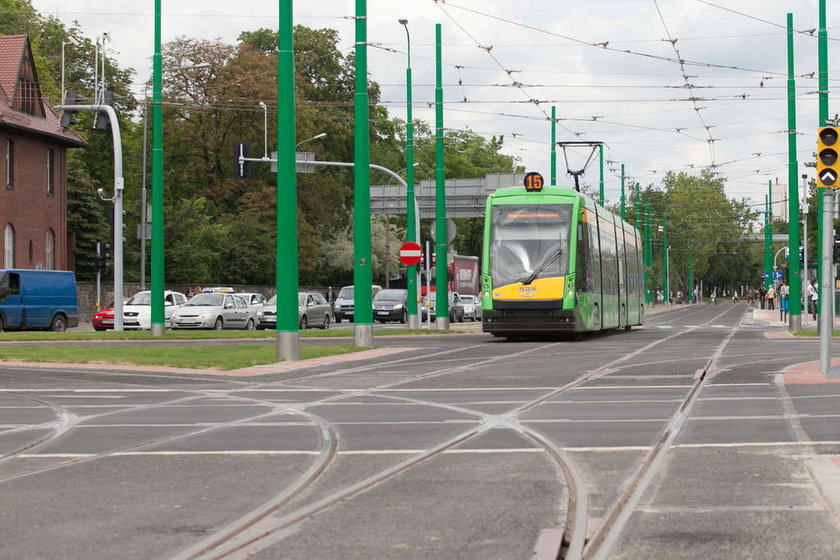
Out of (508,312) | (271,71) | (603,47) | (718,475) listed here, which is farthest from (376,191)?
(718,475)

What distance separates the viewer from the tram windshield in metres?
32.2

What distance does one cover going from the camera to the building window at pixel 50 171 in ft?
203

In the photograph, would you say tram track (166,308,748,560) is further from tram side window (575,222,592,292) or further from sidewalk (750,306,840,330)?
sidewalk (750,306,840,330)

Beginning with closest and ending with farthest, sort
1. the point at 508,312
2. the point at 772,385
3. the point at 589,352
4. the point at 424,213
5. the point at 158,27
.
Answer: the point at 772,385 → the point at 589,352 → the point at 508,312 → the point at 158,27 → the point at 424,213

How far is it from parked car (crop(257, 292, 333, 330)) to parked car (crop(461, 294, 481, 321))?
1694 centimetres

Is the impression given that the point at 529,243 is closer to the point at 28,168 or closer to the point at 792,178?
the point at 792,178

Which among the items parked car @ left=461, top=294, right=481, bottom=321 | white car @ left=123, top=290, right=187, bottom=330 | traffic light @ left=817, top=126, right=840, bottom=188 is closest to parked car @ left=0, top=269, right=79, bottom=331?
white car @ left=123, top=290, right=187, bottom=330

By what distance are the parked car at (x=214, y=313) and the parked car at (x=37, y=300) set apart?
4.10 m

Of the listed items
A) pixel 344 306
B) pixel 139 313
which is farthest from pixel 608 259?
pixel 344 306

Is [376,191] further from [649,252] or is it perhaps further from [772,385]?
[649,252]

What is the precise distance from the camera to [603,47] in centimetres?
3891

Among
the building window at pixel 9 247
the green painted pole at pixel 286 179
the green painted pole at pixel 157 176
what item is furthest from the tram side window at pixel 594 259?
the building window at pixel 9 247

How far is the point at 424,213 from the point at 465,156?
57.0 metres

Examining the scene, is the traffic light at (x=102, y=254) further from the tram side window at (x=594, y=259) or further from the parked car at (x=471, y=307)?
the tram side window at (x=594, y=259)
